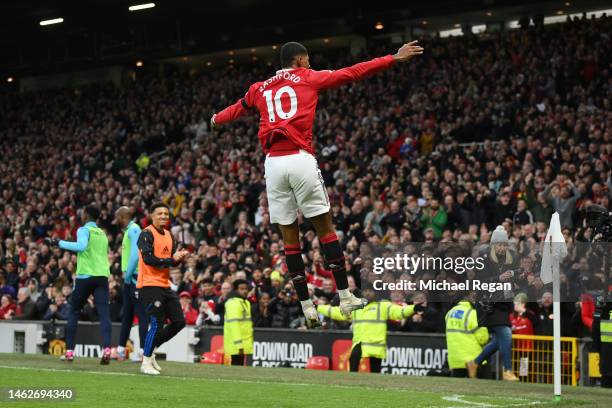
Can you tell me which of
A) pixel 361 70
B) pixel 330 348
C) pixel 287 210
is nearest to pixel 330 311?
pixel 330 348

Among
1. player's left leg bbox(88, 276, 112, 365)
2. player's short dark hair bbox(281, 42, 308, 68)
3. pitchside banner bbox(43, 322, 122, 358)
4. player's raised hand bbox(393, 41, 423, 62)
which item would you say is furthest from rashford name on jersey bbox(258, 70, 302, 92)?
pitchside banner bbox(43, 322, 122, 358)

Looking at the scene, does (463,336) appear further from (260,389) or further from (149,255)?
(260,389)

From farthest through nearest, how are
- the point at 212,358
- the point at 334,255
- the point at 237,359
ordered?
the point at 212,358
the point at 237,359
the point at 334,255

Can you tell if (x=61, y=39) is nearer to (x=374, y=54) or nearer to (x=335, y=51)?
(x=335, y=51)

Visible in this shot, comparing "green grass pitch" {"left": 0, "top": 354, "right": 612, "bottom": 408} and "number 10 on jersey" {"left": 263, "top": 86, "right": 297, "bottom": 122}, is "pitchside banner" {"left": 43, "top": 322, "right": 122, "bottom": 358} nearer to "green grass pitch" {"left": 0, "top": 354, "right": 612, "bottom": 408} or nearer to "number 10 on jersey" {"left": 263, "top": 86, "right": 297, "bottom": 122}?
"green grass pitch" {"left": 0, "top": 354, "right": 612, "bottom": 408}

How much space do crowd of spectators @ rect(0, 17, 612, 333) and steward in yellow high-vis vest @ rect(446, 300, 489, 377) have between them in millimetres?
787

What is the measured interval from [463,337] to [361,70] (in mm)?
7852

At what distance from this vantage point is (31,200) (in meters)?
34.2

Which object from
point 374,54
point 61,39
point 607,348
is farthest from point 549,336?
point 61,39

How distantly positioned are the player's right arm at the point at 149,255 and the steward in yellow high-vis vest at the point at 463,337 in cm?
494

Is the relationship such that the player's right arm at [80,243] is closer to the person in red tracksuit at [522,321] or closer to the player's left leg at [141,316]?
the player's left leg at [141,316]

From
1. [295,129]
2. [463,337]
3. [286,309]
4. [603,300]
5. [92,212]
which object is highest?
[295,129]

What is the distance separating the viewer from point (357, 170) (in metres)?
26.0

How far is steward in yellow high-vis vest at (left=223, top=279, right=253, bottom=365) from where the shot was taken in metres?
18.6
